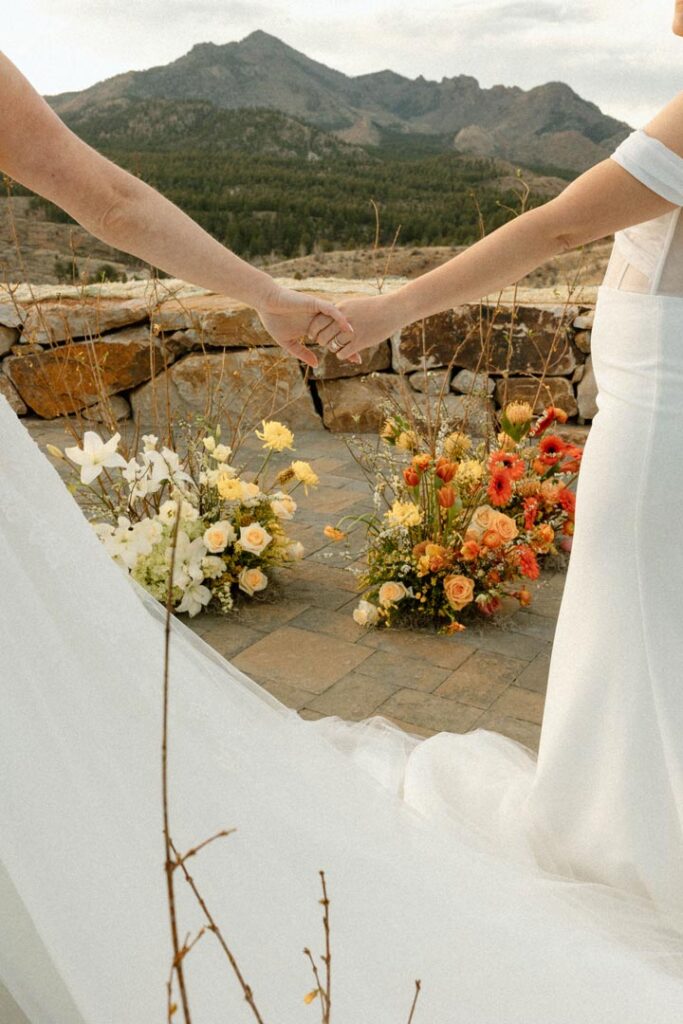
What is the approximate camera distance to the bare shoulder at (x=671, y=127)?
5.23ft

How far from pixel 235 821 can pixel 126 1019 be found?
29 centimetres

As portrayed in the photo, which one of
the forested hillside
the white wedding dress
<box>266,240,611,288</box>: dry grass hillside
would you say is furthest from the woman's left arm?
the forested hillside

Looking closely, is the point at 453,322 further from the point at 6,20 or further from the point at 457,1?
the point at 457,1

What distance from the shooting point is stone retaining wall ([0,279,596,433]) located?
19.3ft

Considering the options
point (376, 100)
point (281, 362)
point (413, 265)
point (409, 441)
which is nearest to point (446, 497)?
point (409, 441)

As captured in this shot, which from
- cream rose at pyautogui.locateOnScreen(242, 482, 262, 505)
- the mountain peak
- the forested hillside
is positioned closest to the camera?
cream rose at pyautogui.locateOnScreen(242, 482, 262, 505)

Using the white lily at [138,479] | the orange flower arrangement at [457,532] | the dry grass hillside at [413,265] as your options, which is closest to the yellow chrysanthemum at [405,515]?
the orange flower arrangement at [457,532]

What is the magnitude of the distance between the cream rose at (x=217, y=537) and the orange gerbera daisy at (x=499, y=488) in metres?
0.94

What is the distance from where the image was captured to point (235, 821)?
4.49 feet

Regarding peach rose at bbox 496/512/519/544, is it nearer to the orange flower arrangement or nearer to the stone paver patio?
the orange flower arrangement

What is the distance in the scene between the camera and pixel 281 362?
226 inches

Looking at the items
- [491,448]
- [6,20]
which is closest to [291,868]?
[6,20]

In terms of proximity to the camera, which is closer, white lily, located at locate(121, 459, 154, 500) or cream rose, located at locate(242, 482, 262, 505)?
white lily, located at locate(121, 459, 154, 500)

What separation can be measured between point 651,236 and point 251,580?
2080 mm
